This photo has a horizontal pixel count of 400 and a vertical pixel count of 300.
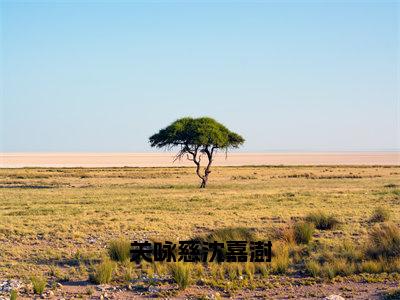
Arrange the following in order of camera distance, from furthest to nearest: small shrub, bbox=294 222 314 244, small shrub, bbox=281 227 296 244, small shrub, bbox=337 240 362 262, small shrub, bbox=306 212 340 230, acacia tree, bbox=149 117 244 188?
acacia tree, bbox=149 117 244 188, small shrub, bbox=306 212 340 230, small shrub, bbox=294 222 314 244, small shrub, bbox=281 227 296 244, small shrub, bbox=337 240 362 262

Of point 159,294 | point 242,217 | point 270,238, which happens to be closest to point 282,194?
point 242,217

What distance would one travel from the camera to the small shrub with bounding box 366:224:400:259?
1470 cm

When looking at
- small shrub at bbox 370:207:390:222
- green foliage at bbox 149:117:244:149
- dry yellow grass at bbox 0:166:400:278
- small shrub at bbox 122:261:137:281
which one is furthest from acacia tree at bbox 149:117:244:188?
small shrub at bbox 122:261:137:281

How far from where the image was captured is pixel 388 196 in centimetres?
3494

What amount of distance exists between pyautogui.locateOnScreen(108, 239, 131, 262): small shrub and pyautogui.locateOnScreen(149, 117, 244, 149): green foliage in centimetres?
3637

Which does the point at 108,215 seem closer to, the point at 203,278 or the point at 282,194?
the point at 203,278

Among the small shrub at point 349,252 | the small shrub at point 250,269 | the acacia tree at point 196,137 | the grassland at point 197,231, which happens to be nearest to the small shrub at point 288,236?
the grassland at point 197,231

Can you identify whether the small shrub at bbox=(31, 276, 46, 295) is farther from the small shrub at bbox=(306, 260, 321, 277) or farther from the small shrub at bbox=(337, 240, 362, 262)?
the small shrub at bbox=(337, 240, 362, 262)

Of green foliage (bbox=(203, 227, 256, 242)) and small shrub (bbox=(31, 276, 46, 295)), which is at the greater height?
green foliage (bbox=(203, 227, 256, 242))

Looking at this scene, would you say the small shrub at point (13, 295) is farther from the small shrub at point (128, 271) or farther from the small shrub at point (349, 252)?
the small shrub at point (349, 252)

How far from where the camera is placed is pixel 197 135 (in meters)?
52.7

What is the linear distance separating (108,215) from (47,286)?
41.7ft

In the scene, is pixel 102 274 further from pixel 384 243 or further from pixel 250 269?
pixel 384 243

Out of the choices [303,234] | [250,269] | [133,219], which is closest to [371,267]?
[250,269]
